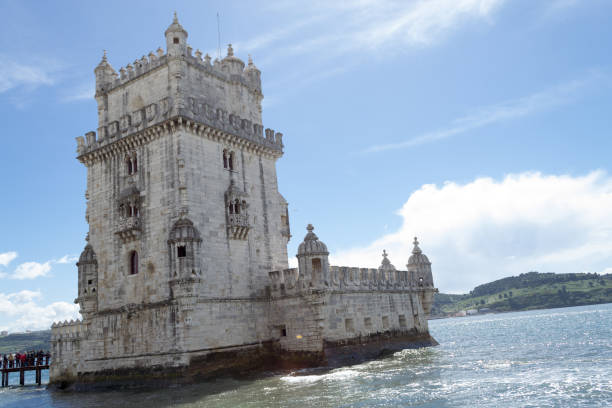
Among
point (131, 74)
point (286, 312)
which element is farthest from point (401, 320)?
point (131, 74)

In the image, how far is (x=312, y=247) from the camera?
3362 centimetres

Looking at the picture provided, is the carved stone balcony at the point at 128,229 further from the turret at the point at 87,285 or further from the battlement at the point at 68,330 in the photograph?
the battlement at the point at 68,330

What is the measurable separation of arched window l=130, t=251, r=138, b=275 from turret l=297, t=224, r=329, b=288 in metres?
9.91

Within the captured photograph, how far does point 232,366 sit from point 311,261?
7.81 meters

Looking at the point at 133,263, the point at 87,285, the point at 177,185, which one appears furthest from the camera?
the point at 87,285

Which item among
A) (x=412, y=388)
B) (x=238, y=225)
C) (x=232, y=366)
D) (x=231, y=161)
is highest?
(x=231, y=161)

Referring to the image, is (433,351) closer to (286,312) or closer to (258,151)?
(286,312)

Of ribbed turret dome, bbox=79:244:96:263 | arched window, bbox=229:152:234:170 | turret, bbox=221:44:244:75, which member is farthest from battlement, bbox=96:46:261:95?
ribbed turret dome, bbox=79:244:96:263

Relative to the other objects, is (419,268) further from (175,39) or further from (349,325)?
(175,39)

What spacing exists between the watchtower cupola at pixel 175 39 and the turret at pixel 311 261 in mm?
14245

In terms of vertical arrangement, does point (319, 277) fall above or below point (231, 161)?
below

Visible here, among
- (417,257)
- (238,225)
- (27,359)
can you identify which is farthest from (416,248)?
(27,359)

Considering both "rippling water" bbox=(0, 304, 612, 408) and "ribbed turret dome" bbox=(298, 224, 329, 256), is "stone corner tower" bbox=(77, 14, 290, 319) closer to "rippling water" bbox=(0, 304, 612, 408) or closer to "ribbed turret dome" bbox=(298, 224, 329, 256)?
"ribbed turret dome" bbox=(298, 224, 329, 256)

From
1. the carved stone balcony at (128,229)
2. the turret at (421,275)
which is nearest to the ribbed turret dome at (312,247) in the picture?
the carved stone balcony at (128,229)
